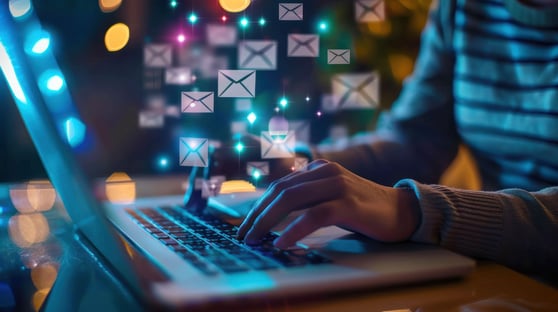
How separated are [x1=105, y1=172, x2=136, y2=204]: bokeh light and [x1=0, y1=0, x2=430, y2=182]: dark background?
0.8 inches

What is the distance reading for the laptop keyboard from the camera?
17.8 inches

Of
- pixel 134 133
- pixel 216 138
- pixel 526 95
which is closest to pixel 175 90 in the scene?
pixel 216 138

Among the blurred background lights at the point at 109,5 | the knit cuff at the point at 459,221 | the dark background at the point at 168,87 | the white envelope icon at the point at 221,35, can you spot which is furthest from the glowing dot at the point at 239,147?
the blurred background lights at the point at 109,5

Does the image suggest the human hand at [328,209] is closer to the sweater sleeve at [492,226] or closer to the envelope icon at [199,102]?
the sweater sleeve at [492,226]

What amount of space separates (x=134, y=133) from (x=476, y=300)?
27.2 inches

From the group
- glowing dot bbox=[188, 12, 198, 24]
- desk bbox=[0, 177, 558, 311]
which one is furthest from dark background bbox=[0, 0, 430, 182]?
desk bbox=[0, 177, 558, 311]

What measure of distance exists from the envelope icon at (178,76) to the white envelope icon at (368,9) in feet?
0.78

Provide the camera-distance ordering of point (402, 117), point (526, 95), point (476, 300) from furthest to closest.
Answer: point (402, 117) < point (526, 95) < point (476, 300)

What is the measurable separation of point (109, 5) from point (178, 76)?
33cm

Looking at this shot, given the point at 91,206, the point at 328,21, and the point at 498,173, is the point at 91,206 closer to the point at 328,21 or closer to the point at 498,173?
the point at 328,21

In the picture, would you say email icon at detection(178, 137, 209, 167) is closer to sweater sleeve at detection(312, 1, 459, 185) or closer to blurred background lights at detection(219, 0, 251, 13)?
blurred background lights at detection(219, 0, 251, 13)

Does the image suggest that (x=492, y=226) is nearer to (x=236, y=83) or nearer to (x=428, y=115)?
(x=236, y=83)

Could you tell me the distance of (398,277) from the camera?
445 millimetres

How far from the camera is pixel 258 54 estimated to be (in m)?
0.64
